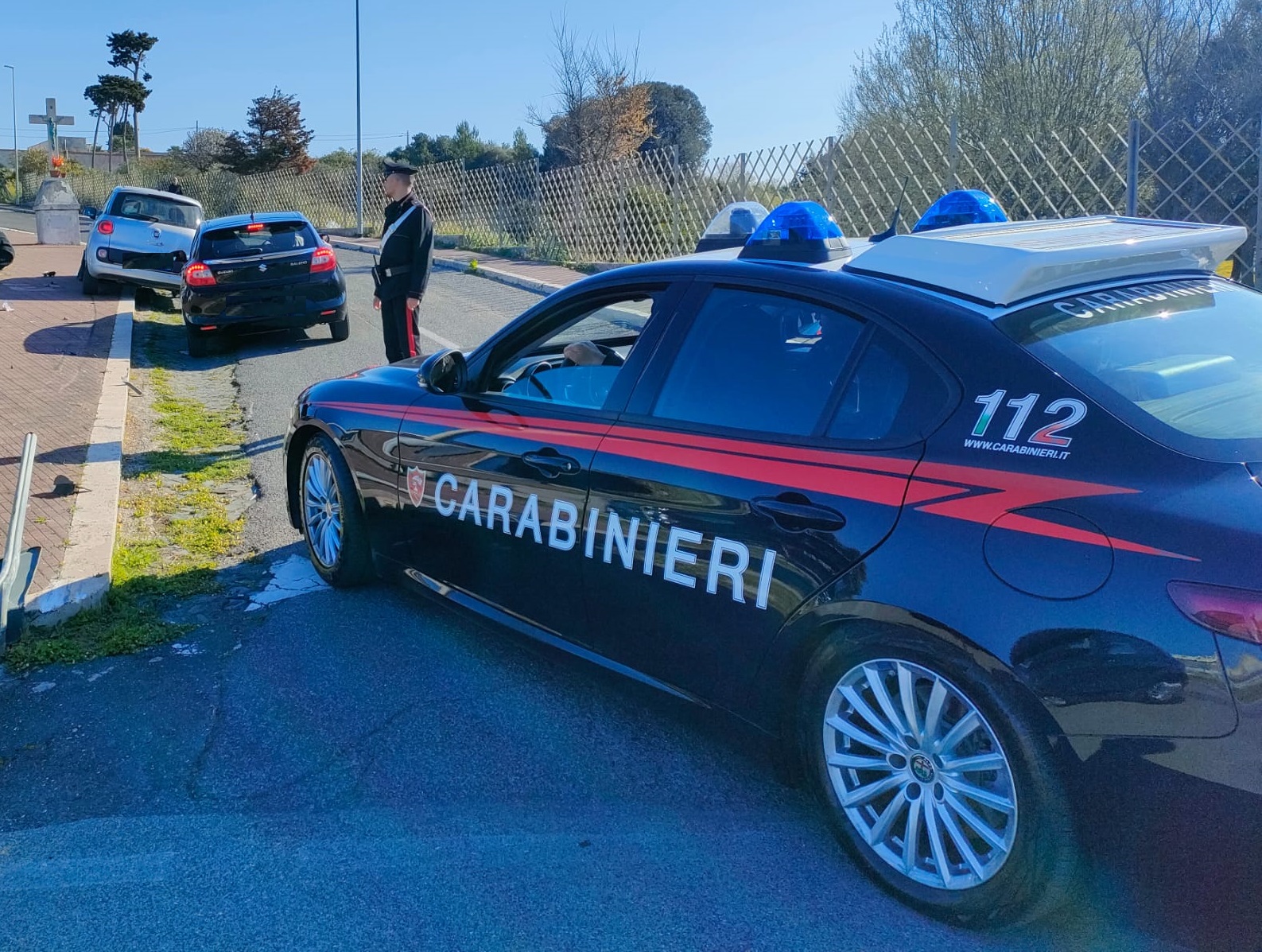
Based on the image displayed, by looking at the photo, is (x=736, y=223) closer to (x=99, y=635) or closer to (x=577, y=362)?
(x=577, y=362)

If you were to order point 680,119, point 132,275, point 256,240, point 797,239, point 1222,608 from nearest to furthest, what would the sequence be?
point 1222,608 → point 797,239 → point 256,240 → point 132,275 → point 680,119

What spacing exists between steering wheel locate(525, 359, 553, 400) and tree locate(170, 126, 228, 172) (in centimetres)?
4883

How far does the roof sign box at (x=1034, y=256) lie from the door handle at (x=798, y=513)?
26.1 inches

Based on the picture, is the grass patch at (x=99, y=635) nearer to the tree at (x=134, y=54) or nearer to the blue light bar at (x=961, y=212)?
the blue light bar at (x=961, y=212)

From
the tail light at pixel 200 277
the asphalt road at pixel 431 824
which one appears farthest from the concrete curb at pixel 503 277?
the asphalt road at pixel 431 824

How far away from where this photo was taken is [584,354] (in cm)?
404

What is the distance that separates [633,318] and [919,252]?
1.15m

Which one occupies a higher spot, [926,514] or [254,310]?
[926,514]

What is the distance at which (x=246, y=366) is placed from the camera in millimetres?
10820

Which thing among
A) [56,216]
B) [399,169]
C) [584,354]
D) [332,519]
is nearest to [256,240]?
[399,169]

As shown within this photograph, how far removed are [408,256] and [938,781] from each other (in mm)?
5833

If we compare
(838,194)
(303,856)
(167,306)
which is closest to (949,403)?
(303,856)

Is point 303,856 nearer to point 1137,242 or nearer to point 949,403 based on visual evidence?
point 949,403

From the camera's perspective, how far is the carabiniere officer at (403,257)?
7.49 meters
